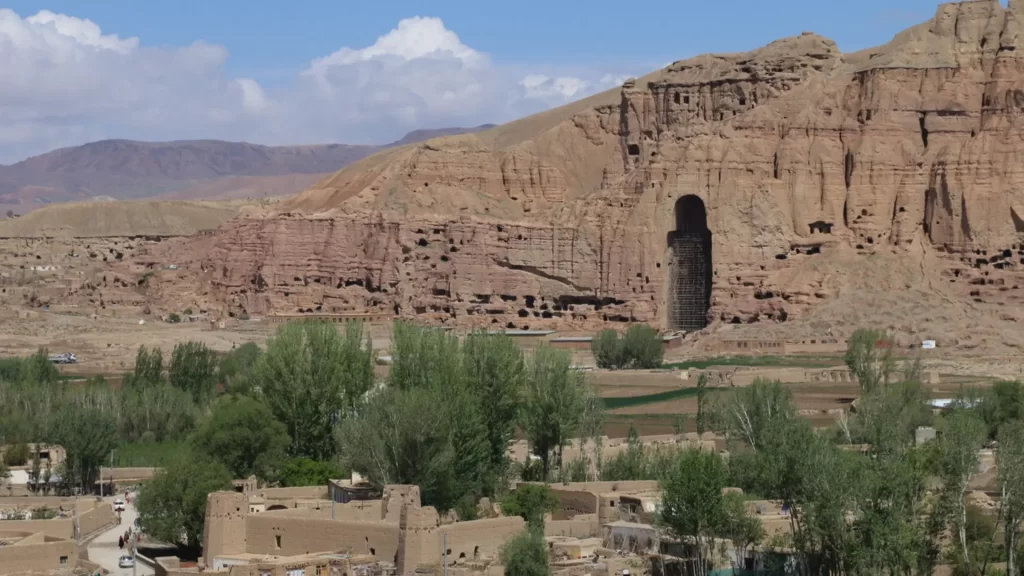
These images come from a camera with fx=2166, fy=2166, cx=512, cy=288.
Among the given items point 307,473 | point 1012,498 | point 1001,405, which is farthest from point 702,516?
point 1001,405

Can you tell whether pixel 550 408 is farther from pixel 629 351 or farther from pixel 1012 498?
pixel 629 351

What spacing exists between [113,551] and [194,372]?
35030mm

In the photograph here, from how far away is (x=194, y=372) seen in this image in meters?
80.8

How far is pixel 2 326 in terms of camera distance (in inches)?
4734

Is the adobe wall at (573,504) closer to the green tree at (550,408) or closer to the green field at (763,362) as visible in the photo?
the green tree at (550,408)

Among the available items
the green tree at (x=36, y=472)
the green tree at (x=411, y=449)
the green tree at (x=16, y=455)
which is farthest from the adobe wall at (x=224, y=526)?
the green tree at (x=16, y=455)

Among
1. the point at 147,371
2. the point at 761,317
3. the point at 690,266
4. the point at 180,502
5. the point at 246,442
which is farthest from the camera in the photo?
the point at 690,266

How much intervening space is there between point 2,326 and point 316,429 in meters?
66.8

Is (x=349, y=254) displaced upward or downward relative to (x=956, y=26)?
downward

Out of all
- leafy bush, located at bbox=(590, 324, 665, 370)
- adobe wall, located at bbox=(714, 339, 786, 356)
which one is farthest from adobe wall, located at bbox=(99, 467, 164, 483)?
adobe wall, located at bbox=(714, 339, 786, 356)

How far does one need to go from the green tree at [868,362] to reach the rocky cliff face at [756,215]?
2123 cm

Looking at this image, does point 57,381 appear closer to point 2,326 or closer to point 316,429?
point 316,429

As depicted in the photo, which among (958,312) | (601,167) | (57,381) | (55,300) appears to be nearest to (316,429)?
(57,381)

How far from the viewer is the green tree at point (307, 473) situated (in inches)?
2085
